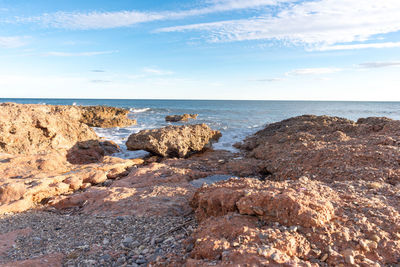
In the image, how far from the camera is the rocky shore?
9.20 ft

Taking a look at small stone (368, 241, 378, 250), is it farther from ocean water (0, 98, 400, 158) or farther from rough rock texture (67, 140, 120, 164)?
ocean water (0, 98, 400, 158)

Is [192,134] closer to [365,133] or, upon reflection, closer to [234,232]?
[365,133]

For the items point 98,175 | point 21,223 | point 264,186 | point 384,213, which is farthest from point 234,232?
point 98,175

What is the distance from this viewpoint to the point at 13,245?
3848 mm

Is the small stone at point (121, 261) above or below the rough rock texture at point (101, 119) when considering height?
below

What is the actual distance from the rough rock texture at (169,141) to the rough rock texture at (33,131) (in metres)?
2.47

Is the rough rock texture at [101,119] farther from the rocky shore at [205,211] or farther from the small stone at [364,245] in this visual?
the small stone at [364,245]

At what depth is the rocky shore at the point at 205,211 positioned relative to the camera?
2.80 m

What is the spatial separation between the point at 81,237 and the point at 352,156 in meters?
6.77

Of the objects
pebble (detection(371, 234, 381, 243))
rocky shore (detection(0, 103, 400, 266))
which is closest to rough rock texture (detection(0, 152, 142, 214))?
rocky shore (detection(0, 103, 400, 266))

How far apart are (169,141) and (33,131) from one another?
5472 mm

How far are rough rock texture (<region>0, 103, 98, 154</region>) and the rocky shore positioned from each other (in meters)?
0.08

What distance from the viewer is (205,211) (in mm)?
4059

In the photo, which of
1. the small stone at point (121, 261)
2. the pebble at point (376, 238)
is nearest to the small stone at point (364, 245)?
the pebble at point (376, 238)
